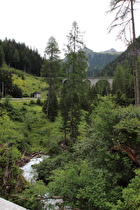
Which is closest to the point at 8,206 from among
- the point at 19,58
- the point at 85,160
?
the point at 85,160

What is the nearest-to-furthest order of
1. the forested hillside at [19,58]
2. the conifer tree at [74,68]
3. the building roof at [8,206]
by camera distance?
the building roof at [8,206] < the conifer tree at [74,68] < the forested hillside at [19,58]

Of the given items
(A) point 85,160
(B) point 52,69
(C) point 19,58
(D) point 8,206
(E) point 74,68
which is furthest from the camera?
(C) point 19,58

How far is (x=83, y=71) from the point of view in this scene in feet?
44.7

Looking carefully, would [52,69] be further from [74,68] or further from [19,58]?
[19,58]

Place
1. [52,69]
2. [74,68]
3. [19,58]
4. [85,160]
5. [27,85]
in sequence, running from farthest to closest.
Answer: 1. [19,58]
2. [27,85]
3. [52,69]
4. [74,68]
5. [85,160]

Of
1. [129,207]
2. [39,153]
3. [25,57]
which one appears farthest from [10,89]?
[25,57]

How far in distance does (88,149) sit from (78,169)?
1.91 m

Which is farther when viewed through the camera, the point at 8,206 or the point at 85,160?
the point at 85,160

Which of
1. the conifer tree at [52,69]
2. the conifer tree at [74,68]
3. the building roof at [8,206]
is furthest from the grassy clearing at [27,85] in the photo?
the building roof at [8,206]

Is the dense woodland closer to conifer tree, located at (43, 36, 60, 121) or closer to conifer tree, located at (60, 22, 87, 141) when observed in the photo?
conifer tree, located at (60, 22, 87, 141)

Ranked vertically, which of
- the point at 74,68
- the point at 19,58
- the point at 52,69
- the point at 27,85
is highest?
the point at 19,58

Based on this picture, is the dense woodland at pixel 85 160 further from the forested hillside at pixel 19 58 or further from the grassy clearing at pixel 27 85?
the forested hillside at pixel 19 58

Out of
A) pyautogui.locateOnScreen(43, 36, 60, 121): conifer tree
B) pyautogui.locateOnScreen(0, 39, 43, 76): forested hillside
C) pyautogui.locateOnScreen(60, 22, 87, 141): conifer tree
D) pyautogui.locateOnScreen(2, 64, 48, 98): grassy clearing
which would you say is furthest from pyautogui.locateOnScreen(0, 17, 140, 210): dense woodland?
pyautogui.locateOnScreen(0, 39, 43, 76): forested hillside

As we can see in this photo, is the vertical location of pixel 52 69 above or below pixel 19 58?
below
